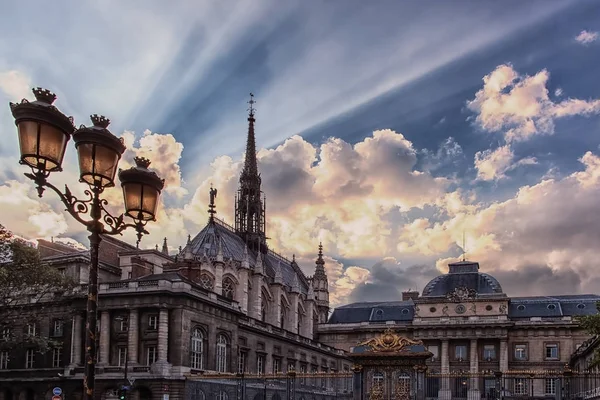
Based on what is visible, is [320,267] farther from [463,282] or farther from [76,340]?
[76,340]

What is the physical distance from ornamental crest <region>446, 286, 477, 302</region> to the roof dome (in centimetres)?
31

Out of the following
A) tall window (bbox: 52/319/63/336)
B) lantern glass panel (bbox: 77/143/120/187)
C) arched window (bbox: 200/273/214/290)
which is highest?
arched window (bbox: 200/273/214/290)

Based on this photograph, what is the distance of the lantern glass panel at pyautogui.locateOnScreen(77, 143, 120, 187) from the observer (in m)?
10.5

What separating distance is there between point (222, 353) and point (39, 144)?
46.0 metres

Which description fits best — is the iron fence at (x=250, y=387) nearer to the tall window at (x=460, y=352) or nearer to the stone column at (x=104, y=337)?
the stone column at (x=104, y=337)

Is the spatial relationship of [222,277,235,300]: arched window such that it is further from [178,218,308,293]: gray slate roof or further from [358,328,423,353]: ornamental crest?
[358,328,423,353]: ornamental crest

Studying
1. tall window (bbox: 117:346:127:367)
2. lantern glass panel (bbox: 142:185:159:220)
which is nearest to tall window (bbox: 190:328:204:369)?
tall window (bbox: 117:346:127:367)

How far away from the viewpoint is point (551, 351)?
79625mm

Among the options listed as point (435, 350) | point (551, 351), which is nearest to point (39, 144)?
point (435, 350)

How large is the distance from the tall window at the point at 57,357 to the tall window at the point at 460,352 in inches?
1804

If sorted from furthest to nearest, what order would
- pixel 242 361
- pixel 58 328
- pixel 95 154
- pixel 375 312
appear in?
pixel 375 312 < pixel 242 361 < pixel 58 328 < pixel 95 154

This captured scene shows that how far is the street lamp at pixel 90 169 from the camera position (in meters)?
9.74

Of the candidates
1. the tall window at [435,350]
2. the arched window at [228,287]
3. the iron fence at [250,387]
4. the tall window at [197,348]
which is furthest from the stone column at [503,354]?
the tall window at [197,348]

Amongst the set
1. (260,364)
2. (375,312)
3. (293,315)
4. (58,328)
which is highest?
(375,312)
